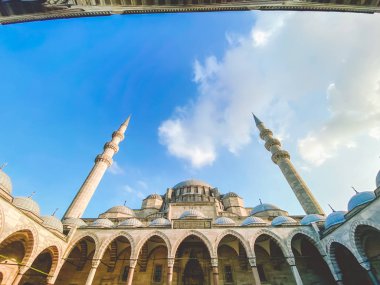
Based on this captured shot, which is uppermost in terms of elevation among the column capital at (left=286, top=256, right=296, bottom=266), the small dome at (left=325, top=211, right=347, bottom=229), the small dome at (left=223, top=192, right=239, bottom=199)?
the small dome at (left=223, top=192, right=239, bottom=199)

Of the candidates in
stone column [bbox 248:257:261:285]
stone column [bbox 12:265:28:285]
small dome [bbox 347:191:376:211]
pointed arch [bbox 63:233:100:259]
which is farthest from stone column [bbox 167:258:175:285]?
small dome [bbox 347:191:376:211]

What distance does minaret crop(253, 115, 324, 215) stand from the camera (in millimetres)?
18678

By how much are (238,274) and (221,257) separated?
5.39 ft

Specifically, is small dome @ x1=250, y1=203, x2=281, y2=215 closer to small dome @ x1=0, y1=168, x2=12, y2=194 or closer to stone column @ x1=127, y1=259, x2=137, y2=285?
stone column @ x1=127, y1=259, x2=137, y2=285

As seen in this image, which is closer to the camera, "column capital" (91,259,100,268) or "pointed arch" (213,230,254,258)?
"column capital" (91,259,100,268)

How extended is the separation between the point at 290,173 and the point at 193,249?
13.8 meters

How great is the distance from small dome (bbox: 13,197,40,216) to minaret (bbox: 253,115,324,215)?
22.7 m

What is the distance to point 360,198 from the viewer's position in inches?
484

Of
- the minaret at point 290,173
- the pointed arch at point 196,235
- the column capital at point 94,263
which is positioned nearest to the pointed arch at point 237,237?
the pointed arch at point 196,235

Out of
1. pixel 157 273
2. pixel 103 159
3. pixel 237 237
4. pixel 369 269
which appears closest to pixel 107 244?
pixel 157 273

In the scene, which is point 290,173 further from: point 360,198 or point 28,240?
point 28,240

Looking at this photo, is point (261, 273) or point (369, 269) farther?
point (261, 273)

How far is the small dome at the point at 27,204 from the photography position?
1290cm

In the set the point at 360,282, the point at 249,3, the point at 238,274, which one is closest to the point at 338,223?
the point at 360,282
